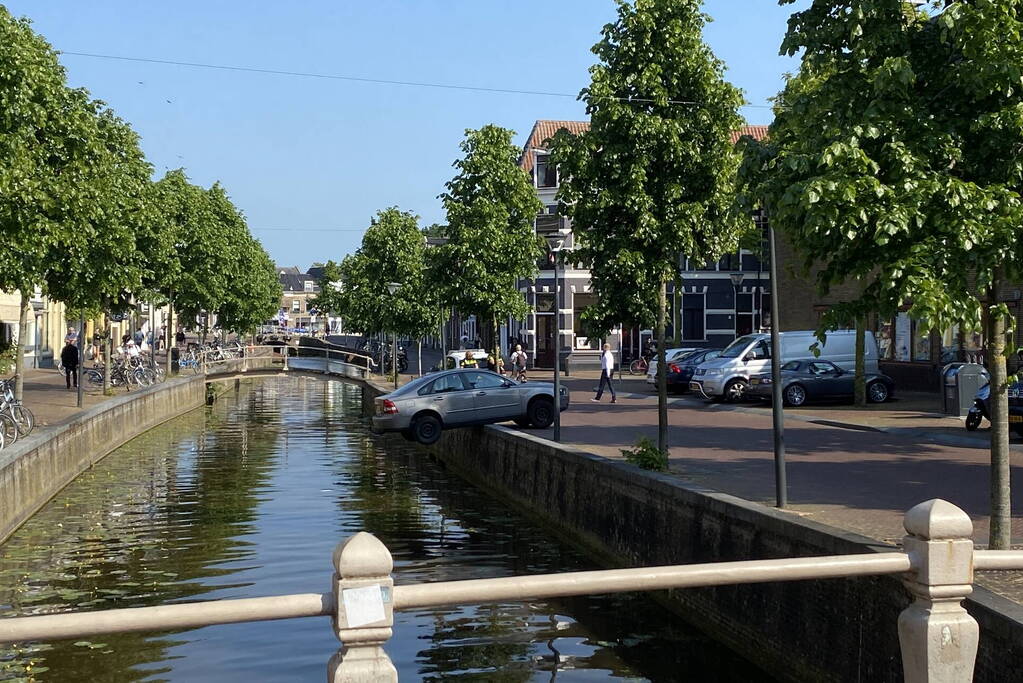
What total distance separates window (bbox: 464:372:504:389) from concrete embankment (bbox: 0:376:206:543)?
766cm

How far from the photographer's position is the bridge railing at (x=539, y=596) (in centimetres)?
441

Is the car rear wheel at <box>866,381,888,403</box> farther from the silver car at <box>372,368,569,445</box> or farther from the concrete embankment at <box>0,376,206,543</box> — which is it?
the concrete embankment at <box>0,376,206,543</box>

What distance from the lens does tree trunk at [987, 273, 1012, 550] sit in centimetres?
980

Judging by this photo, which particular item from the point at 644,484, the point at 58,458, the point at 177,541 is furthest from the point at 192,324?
the point at 644,484

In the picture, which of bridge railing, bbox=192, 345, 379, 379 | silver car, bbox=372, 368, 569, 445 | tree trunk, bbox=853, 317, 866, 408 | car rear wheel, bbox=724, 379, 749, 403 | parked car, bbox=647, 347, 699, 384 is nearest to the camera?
silver car, bbox=372, 368, 569, 445

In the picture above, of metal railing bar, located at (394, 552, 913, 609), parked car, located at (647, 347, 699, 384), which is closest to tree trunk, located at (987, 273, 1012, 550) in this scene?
metal railing bar, located at (394, 552, 913, 609)

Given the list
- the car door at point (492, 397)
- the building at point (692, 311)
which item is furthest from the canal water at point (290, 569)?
the building at point (692, 311)

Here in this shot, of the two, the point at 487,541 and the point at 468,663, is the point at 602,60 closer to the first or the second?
the point at 487,541

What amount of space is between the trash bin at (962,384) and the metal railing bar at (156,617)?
23.4m

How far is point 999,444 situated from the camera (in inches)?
391

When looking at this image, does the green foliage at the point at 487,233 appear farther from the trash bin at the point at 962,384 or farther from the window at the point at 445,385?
the trash bin at the point at 962,384

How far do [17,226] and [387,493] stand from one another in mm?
7790

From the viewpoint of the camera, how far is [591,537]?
1638 cm

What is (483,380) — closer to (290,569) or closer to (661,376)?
(661,376)
